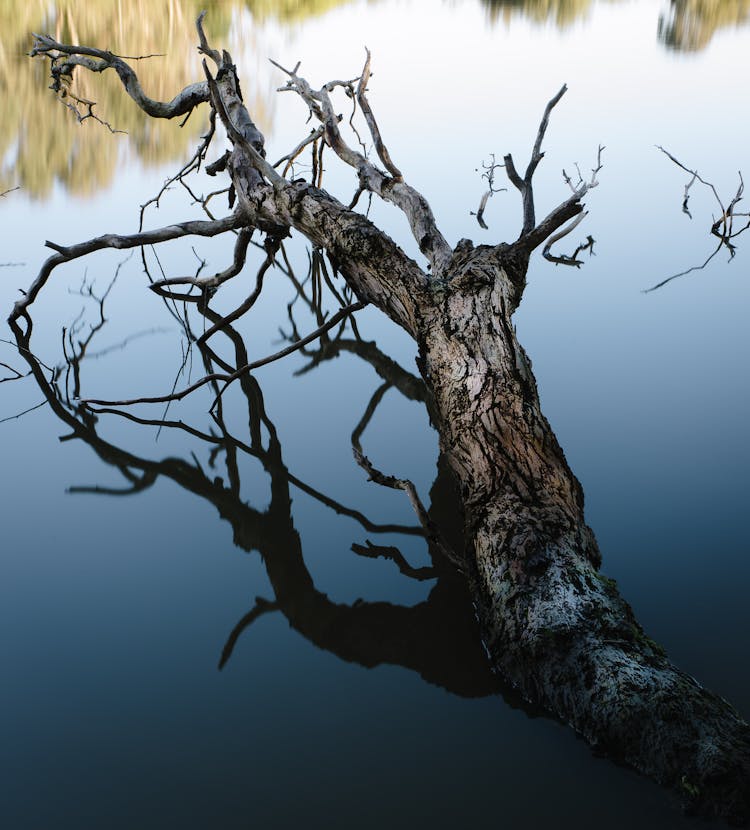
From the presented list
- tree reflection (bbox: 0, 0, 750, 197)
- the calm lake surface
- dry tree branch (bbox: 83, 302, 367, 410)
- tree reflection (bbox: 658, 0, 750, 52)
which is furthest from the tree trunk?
tree reflection (bbox: 658, 0, 750, 52)

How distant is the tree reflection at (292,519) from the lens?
86.4 inches

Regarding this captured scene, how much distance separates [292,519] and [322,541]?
6.9 inches

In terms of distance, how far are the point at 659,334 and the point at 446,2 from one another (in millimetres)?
13580

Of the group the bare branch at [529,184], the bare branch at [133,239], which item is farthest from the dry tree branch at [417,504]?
the bare branch at [133,239]

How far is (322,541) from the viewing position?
2684 mm

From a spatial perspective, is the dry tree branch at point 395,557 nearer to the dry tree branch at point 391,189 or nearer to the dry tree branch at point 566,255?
the dry tree branch at point 391,189

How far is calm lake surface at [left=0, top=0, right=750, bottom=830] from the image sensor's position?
1.84 m

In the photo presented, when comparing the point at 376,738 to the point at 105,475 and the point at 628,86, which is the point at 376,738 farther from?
the point at 628,86

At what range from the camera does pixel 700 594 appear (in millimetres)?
2322

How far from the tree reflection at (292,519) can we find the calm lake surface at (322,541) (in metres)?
0.01

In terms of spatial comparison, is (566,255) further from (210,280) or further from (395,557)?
(395,557)

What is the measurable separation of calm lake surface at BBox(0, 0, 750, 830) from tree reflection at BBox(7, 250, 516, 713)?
0.04 ft

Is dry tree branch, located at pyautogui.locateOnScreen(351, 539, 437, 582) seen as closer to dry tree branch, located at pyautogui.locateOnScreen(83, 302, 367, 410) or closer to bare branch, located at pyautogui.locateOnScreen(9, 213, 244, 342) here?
dry tree branch, located at pyautogui.locateOnScreen(83, 302, 367, 410)

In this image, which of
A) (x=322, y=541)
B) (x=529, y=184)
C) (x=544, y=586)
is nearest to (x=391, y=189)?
(x=529, y=184)
